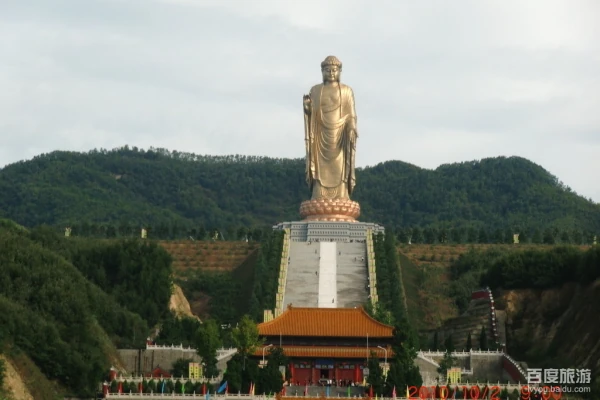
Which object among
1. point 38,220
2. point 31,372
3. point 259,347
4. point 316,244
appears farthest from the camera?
point 38,220

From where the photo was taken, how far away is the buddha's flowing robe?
65.7 metres

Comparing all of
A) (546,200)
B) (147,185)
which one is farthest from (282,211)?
(546,200)

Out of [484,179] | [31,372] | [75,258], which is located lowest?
[31,372]

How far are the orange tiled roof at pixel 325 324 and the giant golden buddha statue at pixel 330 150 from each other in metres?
14.9

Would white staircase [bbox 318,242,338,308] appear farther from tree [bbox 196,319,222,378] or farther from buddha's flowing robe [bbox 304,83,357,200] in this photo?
tree [bbox 196,319,222,378]

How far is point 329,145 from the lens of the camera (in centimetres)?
6569

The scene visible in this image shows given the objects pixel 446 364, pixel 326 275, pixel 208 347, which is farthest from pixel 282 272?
pixel 208 347

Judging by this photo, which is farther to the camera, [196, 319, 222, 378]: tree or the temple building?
the temple building

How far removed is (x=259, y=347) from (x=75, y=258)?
487 inches

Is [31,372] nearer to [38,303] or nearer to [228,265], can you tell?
[38,303]

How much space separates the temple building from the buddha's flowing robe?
52.2 feet

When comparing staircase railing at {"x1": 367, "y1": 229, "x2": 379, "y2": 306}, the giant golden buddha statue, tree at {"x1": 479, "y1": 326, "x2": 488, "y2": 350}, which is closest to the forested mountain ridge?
the giant golden buddha statue

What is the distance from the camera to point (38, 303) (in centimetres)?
4884

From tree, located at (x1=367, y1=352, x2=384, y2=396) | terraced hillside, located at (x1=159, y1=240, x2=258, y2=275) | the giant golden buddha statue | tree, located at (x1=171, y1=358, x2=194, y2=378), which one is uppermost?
the giant golden buddha statue
